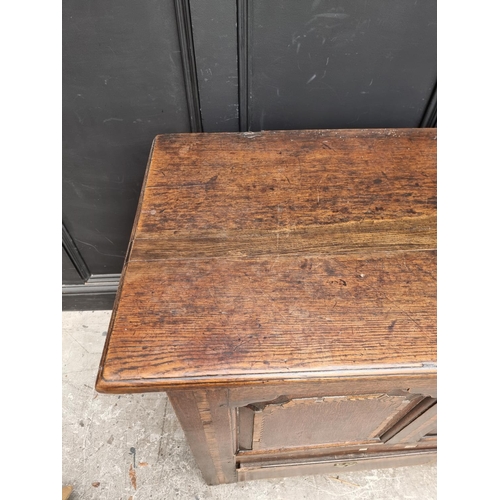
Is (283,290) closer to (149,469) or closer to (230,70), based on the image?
(230,70)

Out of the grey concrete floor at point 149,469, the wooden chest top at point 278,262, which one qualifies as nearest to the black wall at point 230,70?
the wooden chest top at point 278,262

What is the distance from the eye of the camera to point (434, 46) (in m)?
0.89

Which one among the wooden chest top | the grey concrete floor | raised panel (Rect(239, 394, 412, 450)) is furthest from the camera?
the grey concrete floor

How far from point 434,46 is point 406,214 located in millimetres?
434

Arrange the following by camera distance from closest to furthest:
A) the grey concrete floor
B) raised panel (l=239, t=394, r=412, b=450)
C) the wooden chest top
Result: the wooden chest top → raised panel (l=239, t=394, r=412, b=450) → the grey concrete floor

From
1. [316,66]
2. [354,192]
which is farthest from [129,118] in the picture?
[354,192]

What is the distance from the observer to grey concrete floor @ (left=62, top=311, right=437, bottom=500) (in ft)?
3.92

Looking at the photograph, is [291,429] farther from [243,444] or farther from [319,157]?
[319,157]

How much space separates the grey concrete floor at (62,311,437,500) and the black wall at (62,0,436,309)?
790 mm

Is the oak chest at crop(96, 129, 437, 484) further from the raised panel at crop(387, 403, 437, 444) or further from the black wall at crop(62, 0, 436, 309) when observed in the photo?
the black wall at crop(62, 0, 436, 309)

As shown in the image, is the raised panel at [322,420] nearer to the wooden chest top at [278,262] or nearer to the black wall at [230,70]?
the wooden chest top at [278,262]

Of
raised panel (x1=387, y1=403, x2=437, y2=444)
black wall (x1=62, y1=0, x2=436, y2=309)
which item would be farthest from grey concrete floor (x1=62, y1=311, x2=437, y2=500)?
A: black wall (x1=62, y1=0, x2=436, y2=309)

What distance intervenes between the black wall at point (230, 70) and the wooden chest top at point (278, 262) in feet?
0.43

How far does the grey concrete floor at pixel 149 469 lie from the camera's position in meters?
1.20
